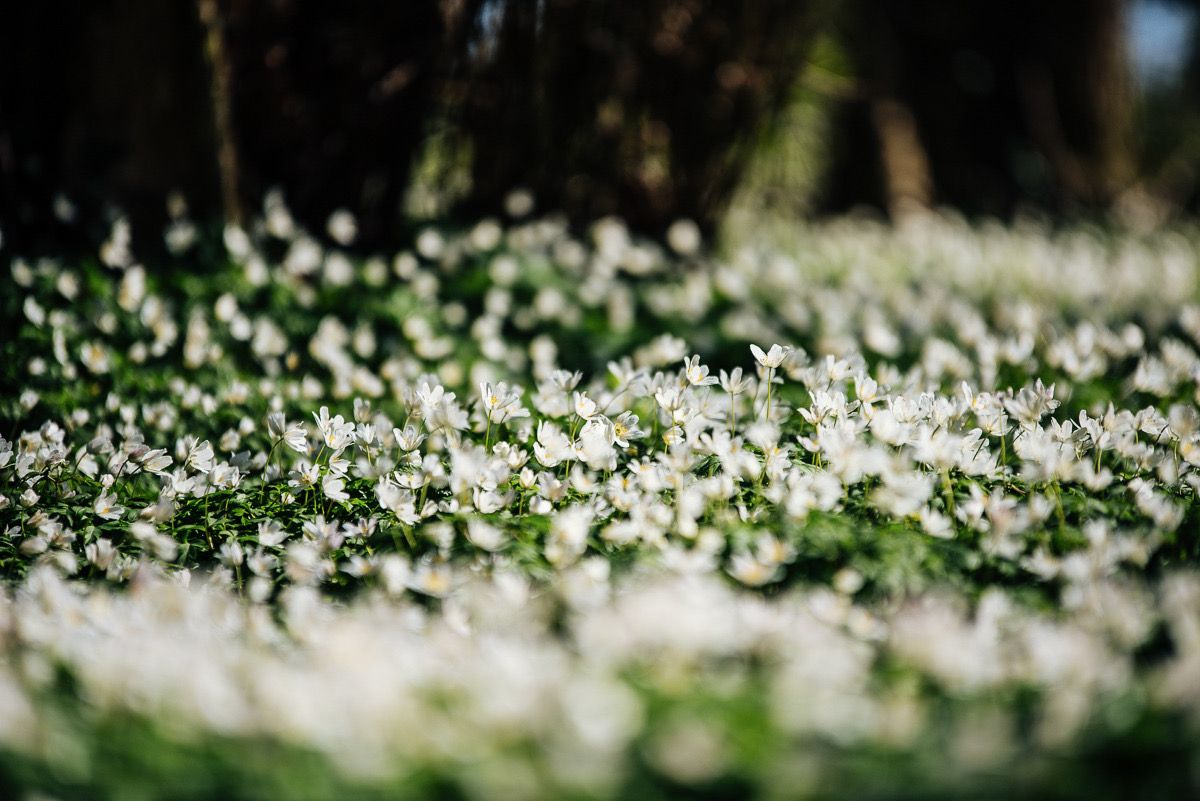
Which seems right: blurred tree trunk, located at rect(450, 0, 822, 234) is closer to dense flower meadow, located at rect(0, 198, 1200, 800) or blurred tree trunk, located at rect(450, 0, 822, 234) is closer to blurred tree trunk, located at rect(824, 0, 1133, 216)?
dense flower meadow, located at rect(0, 198, 1200, 800)

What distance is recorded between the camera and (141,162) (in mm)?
3844

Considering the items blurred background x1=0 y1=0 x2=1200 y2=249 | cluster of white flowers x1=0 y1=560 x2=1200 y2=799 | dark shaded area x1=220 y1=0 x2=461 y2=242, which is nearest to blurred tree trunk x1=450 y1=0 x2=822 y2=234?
blurred background x1=0 y1=0 x2=1200 y2=249

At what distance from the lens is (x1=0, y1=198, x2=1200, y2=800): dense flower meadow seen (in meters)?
1.29

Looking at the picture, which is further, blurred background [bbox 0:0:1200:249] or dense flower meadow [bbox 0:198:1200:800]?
blurred background [bbox 0:0:1200:249]

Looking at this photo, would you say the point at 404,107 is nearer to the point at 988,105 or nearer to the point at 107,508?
the point at 107,508

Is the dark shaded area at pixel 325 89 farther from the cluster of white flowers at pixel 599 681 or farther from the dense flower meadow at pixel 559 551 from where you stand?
the cluster of white flowers at pixel 599 681

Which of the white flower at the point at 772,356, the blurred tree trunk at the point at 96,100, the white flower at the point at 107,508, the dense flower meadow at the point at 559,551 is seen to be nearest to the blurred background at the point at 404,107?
the blurred tree trunk at the point at 96,100

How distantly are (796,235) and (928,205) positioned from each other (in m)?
2.82

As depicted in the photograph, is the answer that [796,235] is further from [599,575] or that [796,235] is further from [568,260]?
[599,575]

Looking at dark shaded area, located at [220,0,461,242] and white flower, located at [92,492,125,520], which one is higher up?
dark shaded area, located at [220,0,461,242]

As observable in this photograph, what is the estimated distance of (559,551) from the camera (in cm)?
193

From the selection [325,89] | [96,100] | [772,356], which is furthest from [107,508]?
[325,89]

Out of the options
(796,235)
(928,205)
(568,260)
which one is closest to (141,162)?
(568,260)

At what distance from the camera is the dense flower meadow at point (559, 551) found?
1.29m
